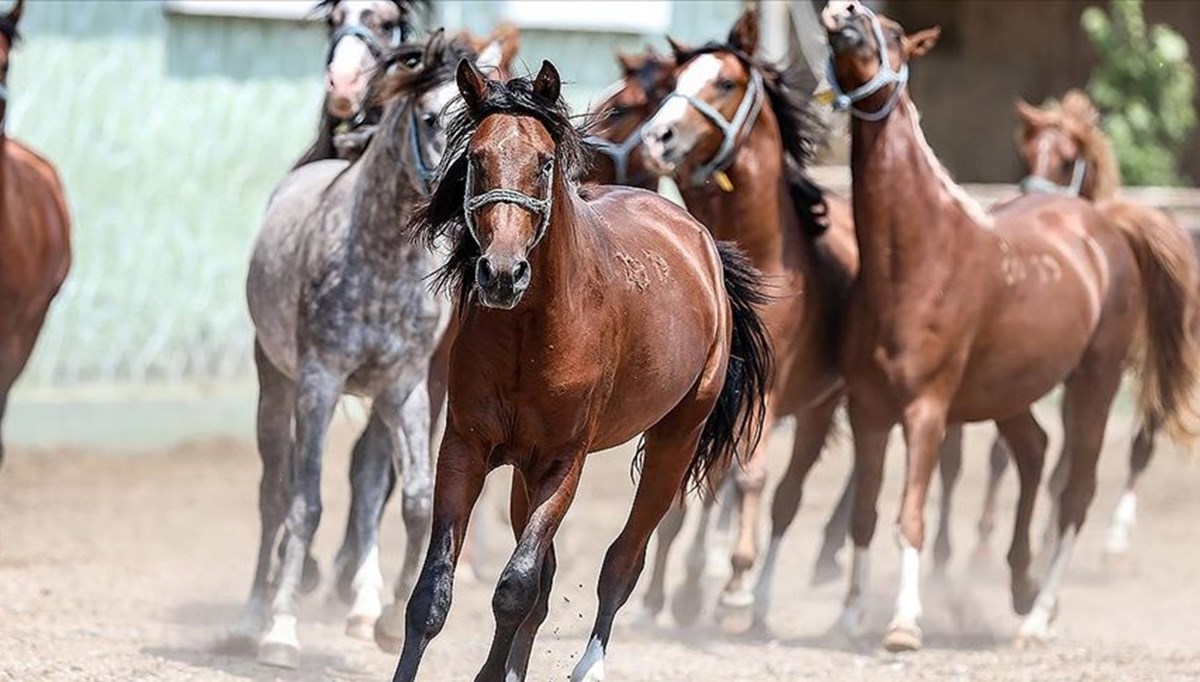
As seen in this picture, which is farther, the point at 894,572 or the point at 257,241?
the point at 894,572

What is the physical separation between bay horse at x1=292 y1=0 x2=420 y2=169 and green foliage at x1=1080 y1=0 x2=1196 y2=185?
8.62 meters

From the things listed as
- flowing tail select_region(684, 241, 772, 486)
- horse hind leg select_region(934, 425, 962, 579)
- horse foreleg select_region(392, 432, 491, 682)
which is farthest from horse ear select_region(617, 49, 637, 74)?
horse foreleg select_region(392, 432, 491, 682)

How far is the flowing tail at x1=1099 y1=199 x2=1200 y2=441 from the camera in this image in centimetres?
915

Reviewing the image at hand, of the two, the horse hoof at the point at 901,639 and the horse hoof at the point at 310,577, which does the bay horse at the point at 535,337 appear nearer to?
the horse hoof at the point at 901,639

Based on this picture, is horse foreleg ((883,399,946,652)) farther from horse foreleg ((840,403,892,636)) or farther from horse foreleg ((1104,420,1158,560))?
horse foreleg ((1104,420,1158,560))

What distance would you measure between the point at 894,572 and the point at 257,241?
390cm

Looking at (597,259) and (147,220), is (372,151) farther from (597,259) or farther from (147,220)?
(147,220)

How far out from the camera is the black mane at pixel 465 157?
16.6 feet

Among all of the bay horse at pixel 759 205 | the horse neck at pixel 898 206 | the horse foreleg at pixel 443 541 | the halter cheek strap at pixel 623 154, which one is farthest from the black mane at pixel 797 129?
the horse foreleg at pixel 443 541

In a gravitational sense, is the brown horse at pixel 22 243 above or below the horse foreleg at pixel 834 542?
above

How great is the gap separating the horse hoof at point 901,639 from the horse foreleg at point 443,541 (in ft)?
8.70

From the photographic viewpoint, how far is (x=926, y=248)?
7828 millimetres

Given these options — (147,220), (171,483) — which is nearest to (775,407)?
(171,483)

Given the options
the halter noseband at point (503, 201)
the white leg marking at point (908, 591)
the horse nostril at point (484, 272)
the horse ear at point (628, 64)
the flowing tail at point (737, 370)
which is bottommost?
the white leg marking at point (908, 591)
